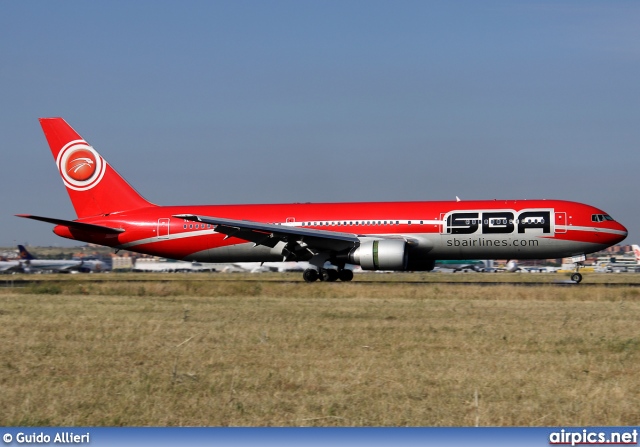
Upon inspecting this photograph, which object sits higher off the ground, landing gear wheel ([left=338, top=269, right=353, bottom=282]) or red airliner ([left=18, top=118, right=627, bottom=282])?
red airliner ([left=18, top=118, right=627, bottom=282])

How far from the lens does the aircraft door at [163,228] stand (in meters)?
38.3

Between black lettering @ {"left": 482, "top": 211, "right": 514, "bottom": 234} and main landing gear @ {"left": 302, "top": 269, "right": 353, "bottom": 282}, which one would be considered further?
main landing gear @ {"left": 302, "top": 269, "right": 353, "bottom": 282}

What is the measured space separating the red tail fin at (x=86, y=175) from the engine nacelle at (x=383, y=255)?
13.0 metres

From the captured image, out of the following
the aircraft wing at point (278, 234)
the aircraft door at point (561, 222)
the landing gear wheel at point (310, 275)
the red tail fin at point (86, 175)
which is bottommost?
the landing gear wheel at point (310, 275)

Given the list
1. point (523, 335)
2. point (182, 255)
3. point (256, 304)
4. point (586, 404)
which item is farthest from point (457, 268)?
point (586, 404)

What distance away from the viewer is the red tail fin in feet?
130

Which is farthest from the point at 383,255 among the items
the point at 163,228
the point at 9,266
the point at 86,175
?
the point at 9,266

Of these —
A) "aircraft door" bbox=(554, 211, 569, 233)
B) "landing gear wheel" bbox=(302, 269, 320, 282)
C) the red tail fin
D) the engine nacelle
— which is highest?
the red tail fin

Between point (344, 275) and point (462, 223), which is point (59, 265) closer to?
point (344, 275)

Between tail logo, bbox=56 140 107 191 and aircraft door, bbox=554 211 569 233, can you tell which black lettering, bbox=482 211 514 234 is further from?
tail logo, bbox=56 140 107 191

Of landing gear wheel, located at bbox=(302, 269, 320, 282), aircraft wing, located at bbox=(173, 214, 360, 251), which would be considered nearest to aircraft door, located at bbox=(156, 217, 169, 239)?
aircraft wing, located at bbox=(173, 214, 360, 251)

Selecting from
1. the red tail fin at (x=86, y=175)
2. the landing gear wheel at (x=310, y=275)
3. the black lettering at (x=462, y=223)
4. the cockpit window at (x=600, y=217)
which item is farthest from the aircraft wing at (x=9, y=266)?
the cockpit window at (x=600, y=217)

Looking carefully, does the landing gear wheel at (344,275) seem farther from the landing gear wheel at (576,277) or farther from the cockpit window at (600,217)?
the cockpit window at (600,217)

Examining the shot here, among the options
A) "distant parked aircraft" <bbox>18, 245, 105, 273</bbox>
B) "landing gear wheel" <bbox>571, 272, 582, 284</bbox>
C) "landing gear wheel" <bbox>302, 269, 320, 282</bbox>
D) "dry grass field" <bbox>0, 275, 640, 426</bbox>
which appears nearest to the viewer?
"dry grass field" <bbox>0, 275, 640, 426</bbox>
